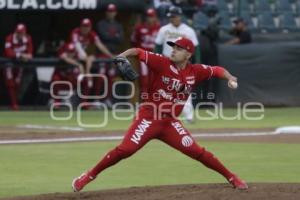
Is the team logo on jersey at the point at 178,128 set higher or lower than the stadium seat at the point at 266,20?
higher

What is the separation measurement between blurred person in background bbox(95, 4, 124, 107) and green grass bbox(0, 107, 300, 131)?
820 mm

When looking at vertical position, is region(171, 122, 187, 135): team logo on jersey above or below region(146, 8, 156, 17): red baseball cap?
above

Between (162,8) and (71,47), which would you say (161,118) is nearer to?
(71,47)

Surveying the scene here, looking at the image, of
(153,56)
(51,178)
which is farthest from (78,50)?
(153,56)

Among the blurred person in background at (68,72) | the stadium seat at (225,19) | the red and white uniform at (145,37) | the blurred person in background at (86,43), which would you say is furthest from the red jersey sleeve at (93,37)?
the stadium seat at (225,19)

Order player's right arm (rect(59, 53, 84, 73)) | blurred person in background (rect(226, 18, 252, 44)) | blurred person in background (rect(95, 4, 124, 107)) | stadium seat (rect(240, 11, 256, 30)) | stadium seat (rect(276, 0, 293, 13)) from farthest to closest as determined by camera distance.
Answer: stadium seat (rect(276, 0, 293, 13))
stadium seat (rect(240, 11, 256, 30))
blurred person in background (rect(226, 18, 252, 44))
blurred person in background (rect(95, 4, 124, 107))
player's right arm (rect(59, 53, 84, 73))

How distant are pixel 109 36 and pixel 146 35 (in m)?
0.84

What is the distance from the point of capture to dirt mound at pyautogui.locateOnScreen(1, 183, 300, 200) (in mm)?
8570

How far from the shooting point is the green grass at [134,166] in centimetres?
1010

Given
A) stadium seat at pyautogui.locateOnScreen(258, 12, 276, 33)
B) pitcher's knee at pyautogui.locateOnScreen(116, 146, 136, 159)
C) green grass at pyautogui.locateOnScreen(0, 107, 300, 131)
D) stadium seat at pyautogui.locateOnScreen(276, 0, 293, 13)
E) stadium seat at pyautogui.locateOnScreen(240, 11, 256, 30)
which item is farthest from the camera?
stadium seat at pyautogui.locateOnScreen(276, 0, 293, 13)

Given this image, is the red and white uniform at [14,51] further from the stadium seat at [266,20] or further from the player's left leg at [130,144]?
the player's left leg at [130,144]

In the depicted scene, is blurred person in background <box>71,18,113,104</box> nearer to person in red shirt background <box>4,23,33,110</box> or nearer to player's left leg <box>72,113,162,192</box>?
person in red shirt background <box>4,23,33,110</box>

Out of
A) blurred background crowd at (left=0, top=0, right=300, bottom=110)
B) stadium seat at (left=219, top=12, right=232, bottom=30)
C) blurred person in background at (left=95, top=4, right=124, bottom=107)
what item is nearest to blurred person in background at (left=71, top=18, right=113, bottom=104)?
blurred background crowd at (left=0, top=0, right=300, bottom=110)

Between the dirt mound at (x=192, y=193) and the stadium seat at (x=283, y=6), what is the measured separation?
14794 mm
